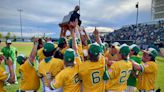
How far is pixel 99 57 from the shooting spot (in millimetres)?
6145

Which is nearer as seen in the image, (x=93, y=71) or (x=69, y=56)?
(x=69, y=56)

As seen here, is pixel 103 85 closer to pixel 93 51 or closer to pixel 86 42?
pixel 93 51

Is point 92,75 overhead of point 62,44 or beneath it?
beneath

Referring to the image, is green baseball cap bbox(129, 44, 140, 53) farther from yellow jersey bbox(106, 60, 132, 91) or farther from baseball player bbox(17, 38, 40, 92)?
baseball player bbox(17, 38, 40, 92)

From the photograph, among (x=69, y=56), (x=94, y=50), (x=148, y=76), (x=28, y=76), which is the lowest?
(x=148, y=76)

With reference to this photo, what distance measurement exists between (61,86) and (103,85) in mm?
1003

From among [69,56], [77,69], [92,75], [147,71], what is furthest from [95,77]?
[147,71]

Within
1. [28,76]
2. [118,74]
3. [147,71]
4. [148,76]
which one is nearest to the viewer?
[118,74]

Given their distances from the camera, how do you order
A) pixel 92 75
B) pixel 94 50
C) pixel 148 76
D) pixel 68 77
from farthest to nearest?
pixel 148 76
pixel 92 75
pixel 94 50
pixel 68 77

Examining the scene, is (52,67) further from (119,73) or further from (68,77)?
(119,73)

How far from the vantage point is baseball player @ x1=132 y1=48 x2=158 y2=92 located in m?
7.45

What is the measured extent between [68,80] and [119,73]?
1.22 m

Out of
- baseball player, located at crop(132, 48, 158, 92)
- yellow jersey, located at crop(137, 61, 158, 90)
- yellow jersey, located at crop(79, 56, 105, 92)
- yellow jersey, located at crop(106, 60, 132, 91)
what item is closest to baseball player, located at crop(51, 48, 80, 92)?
yellow jersey, located at crop(79, 56, 105, 92)

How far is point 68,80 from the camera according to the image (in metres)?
5.71
